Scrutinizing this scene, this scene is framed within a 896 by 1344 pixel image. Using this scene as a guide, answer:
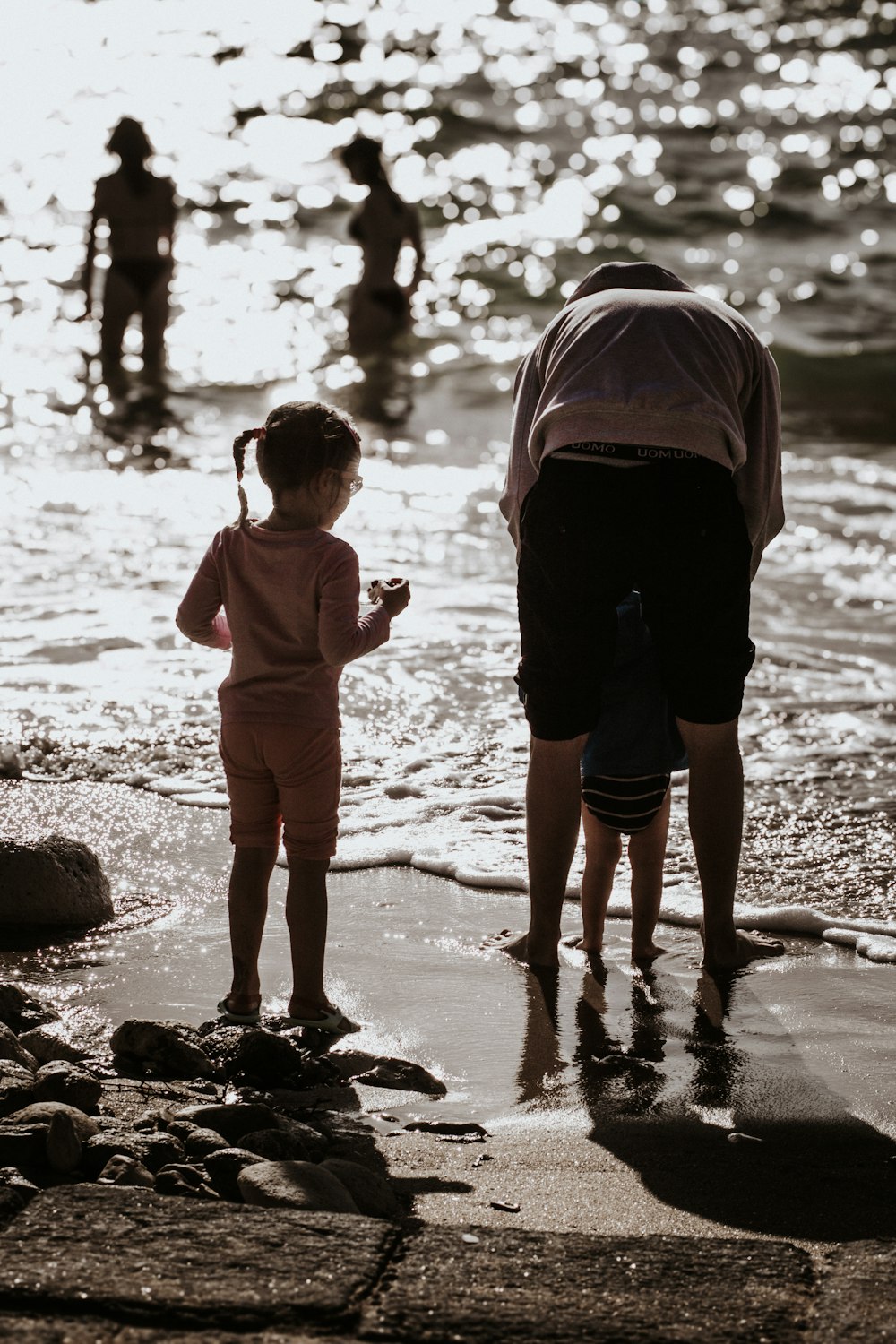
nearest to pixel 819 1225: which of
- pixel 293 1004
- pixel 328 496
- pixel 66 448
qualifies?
pixel 293 1004

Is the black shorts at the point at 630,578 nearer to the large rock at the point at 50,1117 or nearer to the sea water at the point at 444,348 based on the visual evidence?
the sea water at the point at 444,348

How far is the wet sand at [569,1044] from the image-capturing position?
9.09 feet

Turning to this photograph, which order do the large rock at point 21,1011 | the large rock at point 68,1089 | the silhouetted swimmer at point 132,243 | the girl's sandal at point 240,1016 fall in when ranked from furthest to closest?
the silhouetted swimmer at point 132,243 < the girl's sandal at point 240,1016 < the large rock at point 21,1011 < the large rock at point 68,1089

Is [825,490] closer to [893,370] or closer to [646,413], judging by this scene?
[893,370]

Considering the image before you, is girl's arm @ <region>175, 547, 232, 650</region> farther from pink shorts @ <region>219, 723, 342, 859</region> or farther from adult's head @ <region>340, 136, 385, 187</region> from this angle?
adult's head @ <region>340, 136, 385, 187</region>

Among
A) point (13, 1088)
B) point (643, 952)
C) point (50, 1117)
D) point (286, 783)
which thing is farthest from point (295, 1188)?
point (643, 952)

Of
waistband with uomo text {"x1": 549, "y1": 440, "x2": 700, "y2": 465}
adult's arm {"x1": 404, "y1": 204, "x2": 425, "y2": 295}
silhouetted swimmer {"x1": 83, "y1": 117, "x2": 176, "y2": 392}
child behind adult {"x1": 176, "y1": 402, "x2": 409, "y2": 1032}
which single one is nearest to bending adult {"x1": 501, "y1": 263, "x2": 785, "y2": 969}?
waistband with uomo text {"x1": 549, "y1": 440, "x2": 700, "y2": 465}

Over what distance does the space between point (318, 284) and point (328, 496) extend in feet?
52.9

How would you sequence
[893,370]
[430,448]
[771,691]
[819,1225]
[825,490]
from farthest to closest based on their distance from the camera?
[893,370] < [430,448] < [825,490] < [771,691] < [819,1225]

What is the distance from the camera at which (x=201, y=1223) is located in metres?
2.37

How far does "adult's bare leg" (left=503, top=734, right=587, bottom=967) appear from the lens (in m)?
3.79

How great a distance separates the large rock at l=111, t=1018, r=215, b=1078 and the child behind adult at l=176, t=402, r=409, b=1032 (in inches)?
11.6

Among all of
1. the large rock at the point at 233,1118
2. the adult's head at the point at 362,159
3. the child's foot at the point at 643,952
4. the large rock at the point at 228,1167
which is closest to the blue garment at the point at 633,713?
the child's foot at the point at 643,952

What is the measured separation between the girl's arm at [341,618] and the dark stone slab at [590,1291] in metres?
1.35
